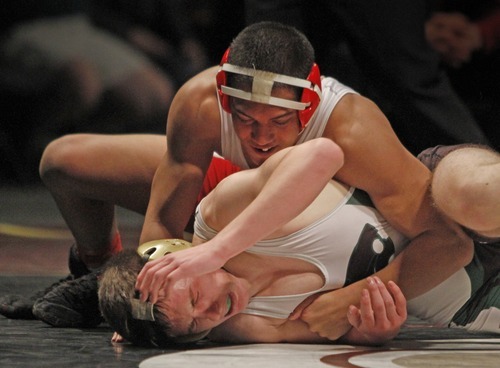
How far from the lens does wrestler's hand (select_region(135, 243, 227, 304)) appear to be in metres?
2.75

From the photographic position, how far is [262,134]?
3.14 metres

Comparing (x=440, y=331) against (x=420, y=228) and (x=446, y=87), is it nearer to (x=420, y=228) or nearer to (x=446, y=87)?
(x=420, y=228)

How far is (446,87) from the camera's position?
15.4 feet

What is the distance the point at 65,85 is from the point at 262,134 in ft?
13.2

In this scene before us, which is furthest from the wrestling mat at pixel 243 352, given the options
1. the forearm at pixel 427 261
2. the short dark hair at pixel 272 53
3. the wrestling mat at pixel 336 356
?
the short dark hair at pixel 272 53

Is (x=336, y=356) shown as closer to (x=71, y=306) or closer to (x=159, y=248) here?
(x=159, y=248)

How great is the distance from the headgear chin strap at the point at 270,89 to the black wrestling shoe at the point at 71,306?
2.26 ft

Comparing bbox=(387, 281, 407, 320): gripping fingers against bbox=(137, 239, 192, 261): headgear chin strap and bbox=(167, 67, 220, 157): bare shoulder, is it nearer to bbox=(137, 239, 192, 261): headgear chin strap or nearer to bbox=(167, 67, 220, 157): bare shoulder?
bbox=(137, 239, 192, 261): headgear chin strap

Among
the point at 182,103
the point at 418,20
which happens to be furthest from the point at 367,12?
the point at 182,103

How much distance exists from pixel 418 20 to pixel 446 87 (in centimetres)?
28

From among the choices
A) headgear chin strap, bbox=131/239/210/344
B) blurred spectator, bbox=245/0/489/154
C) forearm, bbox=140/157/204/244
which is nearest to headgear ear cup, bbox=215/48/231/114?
forearm, bbox=140/157/204/244

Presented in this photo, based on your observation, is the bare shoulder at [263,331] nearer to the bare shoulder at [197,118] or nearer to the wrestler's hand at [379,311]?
the wrestler's hand at [379,311]

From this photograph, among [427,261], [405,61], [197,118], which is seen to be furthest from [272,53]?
[405,61]

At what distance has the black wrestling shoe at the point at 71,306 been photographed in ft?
11.2
